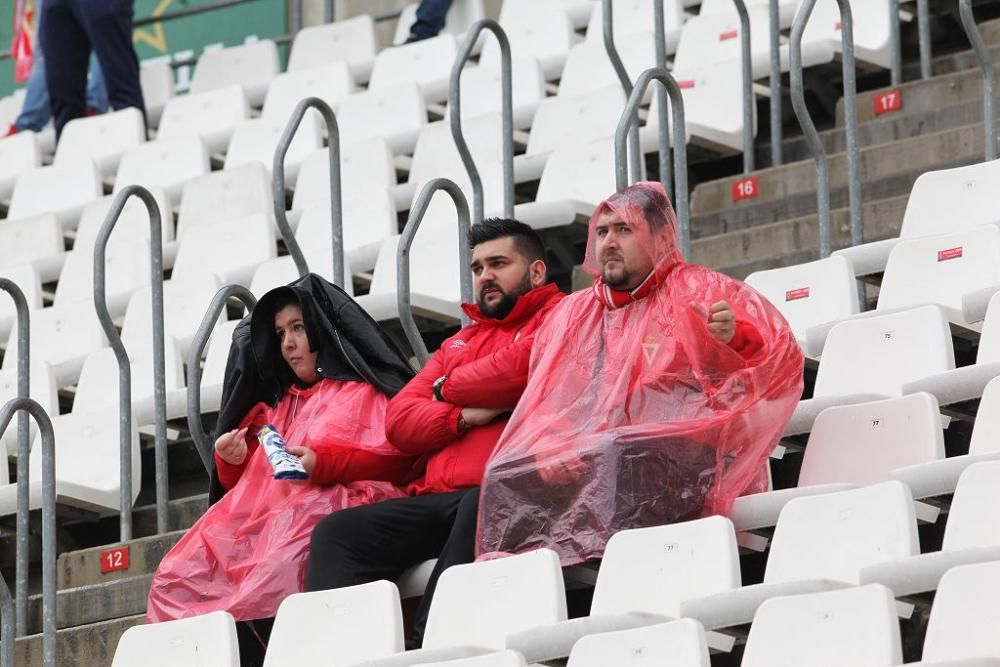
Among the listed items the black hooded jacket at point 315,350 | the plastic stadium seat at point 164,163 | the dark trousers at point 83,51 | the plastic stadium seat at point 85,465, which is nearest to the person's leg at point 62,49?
the dark trousers at point 83,51

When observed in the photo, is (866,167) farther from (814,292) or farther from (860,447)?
(860,447)

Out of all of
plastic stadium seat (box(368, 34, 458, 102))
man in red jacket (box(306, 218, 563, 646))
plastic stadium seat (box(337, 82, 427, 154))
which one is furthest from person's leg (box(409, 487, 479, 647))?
plastic stadium seat (box(368, 34, 458, 102))

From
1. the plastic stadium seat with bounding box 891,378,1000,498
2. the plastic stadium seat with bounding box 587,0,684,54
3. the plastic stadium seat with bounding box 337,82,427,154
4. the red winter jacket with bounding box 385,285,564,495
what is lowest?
the plastic stadium seat with bounding box 891,378,1000,498

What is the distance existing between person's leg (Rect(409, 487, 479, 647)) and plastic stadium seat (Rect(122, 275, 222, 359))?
2599 mm

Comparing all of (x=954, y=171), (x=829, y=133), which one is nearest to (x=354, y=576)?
(x=954, y=171)

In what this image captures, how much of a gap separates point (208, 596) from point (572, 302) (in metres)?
1.13

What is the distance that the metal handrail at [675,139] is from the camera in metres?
6.22

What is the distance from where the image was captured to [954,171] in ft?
20.9

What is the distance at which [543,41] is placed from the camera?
9.61 meters

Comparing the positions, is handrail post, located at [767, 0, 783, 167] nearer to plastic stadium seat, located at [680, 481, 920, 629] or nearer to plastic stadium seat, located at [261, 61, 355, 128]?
plastic stadium seat, located at [261, 61, 355, 128]

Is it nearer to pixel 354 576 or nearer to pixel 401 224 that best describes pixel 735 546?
pixel 354 576

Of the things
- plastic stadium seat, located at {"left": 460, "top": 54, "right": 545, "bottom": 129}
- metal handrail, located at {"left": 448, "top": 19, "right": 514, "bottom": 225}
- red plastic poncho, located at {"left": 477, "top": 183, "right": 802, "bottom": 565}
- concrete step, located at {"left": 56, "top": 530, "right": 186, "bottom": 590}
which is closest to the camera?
Result: red plastic poncho, located at {"left": 477, "top": 183, "right": 802, "bottom": 565}

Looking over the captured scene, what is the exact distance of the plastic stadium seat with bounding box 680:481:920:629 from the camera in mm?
4309

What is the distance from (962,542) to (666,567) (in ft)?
2.08
